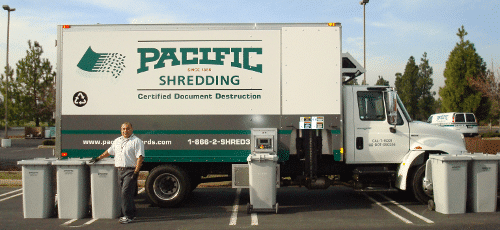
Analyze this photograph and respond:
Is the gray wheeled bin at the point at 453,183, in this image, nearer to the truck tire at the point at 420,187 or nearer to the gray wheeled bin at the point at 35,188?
the truck tire at the point at 420,187

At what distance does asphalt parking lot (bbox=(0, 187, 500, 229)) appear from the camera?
21.5ft

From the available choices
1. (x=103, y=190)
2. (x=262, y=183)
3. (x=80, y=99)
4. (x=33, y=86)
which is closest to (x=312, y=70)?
(x=262, y=183)

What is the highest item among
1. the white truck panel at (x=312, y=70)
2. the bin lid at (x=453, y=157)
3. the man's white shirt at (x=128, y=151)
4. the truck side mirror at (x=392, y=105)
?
the white truck panel at (x=312, y=70)

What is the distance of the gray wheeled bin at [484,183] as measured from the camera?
7305 millimetres

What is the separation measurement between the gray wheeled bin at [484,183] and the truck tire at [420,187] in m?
0.81

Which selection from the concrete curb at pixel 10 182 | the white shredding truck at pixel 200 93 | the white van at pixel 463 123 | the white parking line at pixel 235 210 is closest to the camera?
the white parking line at pixel 235 210

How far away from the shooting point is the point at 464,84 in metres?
31.1

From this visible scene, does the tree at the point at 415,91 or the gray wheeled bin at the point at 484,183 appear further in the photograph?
the tree at the point at 415,91

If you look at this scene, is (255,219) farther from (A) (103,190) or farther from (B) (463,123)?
(B) (463,123)

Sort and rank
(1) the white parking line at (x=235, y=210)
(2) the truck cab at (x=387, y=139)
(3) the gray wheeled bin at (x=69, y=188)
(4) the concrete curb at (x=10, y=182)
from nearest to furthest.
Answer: (1) the white parking line at (x=235, y=210) < (3) the gray wheeled bin at (x=69, y=188) < (2) the truck cab at (x=387, y=139) < (4) the concrete curb at (x=10, y=182)

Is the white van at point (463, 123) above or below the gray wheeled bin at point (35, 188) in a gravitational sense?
above

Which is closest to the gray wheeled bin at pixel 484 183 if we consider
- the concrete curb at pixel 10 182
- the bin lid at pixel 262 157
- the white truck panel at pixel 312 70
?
the white truck panel at pixel 312 70

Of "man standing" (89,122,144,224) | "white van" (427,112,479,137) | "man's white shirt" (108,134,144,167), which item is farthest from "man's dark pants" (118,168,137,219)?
"white van" (427,112,479,137)

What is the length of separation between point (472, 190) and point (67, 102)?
302 inches
